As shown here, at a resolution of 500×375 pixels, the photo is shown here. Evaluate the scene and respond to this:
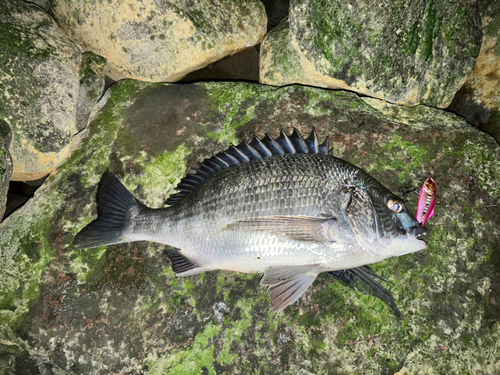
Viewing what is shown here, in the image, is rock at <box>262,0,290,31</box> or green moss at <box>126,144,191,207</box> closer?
green moss at <box>126,144,191,207</box>

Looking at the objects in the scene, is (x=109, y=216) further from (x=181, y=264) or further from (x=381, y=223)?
(x=381, y=223)

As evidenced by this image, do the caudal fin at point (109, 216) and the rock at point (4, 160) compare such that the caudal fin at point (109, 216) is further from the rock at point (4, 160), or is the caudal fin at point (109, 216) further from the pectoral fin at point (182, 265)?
the rock at point (4, 160)

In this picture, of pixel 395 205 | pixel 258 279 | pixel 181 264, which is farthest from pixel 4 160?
pixel 395 205

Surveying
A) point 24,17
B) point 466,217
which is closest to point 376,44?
point 466,217

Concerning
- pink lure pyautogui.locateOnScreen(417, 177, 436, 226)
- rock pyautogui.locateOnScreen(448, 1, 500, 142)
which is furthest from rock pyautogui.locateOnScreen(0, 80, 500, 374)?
rock pyautogui.locateOnScreen(448, 1, 500, 142)

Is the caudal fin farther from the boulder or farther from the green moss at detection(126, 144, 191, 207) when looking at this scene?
the boulder

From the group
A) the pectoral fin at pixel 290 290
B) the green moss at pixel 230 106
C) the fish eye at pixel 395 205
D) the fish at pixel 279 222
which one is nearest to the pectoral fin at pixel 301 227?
the fish at pixel 279 222
